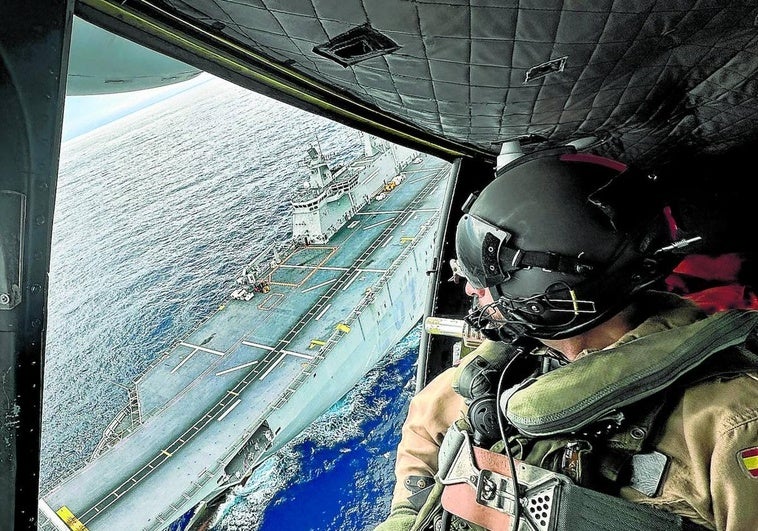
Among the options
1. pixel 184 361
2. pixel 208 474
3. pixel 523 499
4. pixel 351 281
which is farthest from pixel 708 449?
pixel 184 361

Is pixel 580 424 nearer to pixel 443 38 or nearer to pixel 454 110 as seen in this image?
pixel 443 38

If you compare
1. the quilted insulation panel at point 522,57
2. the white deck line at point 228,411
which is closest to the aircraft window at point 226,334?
the white deck line at point 228,411

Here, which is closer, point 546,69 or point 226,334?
point 546,69

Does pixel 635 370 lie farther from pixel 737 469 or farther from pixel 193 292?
pixel 193 292

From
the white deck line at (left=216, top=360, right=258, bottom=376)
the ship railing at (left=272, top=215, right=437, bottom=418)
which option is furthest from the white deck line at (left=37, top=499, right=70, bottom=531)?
the white deck line at (left=216, top=360, right=258, bottom=376)

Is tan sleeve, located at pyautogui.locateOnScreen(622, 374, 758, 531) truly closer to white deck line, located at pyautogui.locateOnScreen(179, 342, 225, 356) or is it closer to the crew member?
the crew member

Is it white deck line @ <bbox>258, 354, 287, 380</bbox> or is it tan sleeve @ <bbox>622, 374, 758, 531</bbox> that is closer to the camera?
tan sleeve @ <bbox>622, 374, 758, 531</bbox>
